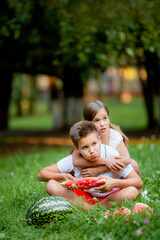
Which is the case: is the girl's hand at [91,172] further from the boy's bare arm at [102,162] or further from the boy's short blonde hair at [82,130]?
the boy's short blonde hair at [82,130]

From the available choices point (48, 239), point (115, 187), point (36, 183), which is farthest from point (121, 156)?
point (36, 183)

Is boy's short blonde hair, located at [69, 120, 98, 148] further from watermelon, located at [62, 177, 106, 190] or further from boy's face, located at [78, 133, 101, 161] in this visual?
watermelon, located at [62, 177, 106, 190]

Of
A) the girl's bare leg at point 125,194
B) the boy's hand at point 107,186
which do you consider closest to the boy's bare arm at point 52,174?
the boy's hand at point 107,186

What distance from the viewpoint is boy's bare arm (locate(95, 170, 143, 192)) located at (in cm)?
339

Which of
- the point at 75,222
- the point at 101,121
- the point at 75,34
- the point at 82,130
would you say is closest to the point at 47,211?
the point at 75,222

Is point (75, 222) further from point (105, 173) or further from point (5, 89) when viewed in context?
point (5, 89)

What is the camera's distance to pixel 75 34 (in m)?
8.26

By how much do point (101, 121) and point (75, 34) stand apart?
4.99m

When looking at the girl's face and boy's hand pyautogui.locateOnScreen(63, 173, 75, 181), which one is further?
the girl's face

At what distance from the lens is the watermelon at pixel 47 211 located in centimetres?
323

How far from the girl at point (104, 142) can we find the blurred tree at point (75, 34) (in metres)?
4.07

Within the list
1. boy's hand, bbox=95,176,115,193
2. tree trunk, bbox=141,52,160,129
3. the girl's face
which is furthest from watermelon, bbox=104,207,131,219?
tree trunk, bbox=141,52,160,129

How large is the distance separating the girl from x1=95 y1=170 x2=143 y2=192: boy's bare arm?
0.13m

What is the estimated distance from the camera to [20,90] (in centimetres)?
2431
